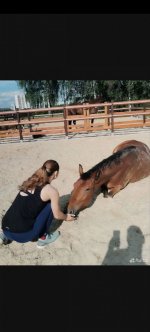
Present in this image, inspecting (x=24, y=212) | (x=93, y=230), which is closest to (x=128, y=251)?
(x=93, y=230)

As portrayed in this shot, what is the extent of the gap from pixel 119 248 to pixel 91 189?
2.56 feet

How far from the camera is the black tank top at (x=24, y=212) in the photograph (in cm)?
269

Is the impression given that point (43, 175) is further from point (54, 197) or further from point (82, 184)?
point (82, 184)

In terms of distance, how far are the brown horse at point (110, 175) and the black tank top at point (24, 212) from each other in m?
0.58

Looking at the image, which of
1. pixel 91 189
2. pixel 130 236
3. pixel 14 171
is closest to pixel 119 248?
pixel 130 236

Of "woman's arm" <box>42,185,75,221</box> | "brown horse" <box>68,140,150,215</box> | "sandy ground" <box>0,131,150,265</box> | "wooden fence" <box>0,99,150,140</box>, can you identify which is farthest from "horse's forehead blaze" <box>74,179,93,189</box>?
"wooden fence" <box>0,99,150,140</box>

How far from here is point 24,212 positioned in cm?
271

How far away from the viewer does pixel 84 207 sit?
11.6 feet

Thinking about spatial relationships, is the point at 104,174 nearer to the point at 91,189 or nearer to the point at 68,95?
the point at 91,189

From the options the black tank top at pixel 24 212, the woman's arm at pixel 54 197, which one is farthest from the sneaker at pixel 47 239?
the woman's arm at pixel 54 197

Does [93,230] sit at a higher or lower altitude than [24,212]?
lower

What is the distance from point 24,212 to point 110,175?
4.53ft

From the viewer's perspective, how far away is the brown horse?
3268 millimetres
